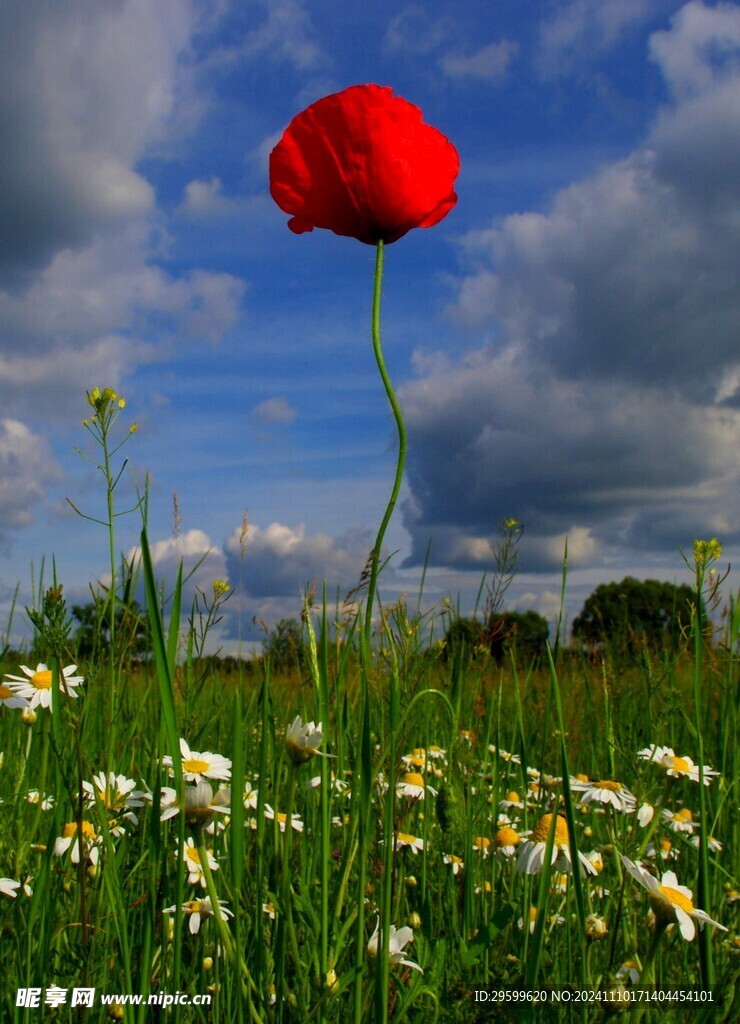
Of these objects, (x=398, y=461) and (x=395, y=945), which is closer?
(x=398, y=461)

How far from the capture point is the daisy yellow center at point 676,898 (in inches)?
60.3

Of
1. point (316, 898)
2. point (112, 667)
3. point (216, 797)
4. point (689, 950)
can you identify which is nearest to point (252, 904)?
point (316, 898)

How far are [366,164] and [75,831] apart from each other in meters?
1.62

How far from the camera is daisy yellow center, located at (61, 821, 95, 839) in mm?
1858

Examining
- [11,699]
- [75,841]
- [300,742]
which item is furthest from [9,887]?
[300,742]

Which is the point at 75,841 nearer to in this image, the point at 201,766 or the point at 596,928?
the point at 201,766

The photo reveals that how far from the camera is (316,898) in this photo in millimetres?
1861

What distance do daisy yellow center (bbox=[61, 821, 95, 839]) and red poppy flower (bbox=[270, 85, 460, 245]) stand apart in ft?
4.47

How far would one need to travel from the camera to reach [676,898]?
1.56m

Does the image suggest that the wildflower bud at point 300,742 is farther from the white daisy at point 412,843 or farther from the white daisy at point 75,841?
the white daisy at point 412,843

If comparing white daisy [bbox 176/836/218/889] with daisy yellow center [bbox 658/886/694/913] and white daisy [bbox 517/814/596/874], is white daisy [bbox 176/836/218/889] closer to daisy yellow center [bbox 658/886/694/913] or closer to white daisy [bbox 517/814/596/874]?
white daisy [bbox 517/814/596/874]

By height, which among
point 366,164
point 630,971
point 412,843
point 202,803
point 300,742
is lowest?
point 630,971

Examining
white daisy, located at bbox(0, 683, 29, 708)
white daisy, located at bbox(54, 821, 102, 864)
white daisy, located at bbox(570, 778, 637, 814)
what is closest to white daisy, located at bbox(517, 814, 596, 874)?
white daisy, located at bbox(570, 778, 637, 814)

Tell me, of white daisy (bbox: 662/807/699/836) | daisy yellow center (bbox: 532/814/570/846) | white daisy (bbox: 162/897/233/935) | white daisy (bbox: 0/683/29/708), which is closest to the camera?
white daisy (bbox: 162/897/233/935)
